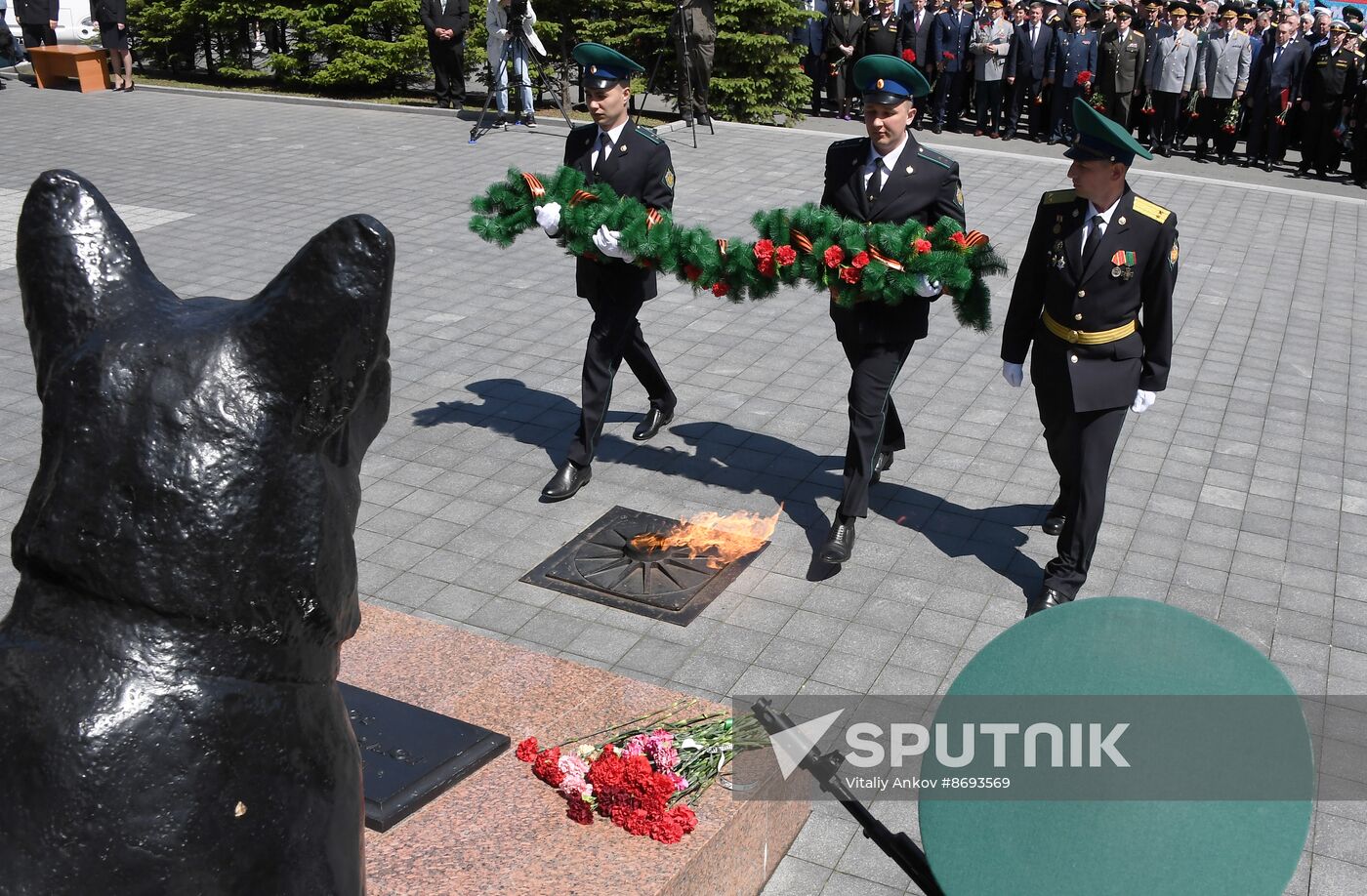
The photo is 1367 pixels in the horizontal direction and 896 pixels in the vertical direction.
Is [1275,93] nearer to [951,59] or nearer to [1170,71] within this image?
[1170,71]

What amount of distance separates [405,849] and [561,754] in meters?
0.54

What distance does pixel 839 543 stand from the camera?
20.8 feet

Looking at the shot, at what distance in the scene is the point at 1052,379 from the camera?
5973 mm

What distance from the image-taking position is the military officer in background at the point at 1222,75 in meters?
17.8

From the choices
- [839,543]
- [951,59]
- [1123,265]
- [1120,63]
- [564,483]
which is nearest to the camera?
[1123,265]

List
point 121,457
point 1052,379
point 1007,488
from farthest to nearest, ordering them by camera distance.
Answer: point 1007,488 → point 1052,379 → point 121,457

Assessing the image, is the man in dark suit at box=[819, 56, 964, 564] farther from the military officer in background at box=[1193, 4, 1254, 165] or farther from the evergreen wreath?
the military officer in background at box=[1193, 4, 1254, 165]

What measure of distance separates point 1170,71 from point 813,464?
12859 mm

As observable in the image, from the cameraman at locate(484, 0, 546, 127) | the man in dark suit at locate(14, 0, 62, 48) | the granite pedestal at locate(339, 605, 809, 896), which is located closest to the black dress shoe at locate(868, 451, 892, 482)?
the granite pedestal at locate(339, 605, 809, 896)

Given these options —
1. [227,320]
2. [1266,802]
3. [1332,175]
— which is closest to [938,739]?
[1266,802]

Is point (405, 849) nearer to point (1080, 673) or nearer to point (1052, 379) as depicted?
point (1080, 673)

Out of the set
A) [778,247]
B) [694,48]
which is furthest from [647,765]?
[694,48]

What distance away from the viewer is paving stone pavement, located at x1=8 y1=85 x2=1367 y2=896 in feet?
18.7

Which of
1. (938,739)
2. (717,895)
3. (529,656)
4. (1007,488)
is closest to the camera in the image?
(938,739)
